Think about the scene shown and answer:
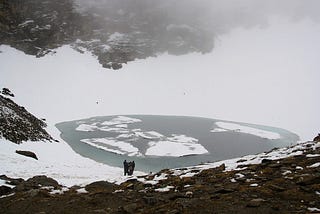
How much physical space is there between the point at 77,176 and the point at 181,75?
119529 millimetres

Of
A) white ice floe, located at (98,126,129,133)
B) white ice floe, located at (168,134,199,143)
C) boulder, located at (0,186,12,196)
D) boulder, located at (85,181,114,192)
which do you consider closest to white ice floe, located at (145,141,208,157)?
white ice floe, located at (168,134,199,143)

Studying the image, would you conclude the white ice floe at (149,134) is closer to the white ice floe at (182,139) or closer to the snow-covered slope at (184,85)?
the white ice floe at (182,139)

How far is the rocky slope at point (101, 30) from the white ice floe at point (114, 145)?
84208 mm

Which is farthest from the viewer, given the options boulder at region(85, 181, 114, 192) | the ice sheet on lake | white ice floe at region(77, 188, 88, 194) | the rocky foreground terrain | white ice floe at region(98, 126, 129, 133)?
white ice floe at region(98, 126, 129, 133)

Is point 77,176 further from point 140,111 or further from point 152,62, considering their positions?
point 152,62

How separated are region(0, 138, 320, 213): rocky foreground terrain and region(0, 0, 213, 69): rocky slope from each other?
4714 inches

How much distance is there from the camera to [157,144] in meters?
46.8

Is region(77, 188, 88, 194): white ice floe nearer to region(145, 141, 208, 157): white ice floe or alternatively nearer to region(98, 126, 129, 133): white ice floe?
region(145, 141, 208, 157): white ice floe

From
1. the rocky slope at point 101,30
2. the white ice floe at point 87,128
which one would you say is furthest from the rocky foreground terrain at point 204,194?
the rocky slope at point 101,30

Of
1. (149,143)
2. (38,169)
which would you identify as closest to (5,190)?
(38,169)

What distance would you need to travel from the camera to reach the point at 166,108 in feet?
334

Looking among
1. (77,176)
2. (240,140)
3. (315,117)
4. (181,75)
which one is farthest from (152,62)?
(77,176)

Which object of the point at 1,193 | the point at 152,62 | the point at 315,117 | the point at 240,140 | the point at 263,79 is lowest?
the point at 1,193

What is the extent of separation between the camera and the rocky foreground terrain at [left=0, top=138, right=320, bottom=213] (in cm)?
796
